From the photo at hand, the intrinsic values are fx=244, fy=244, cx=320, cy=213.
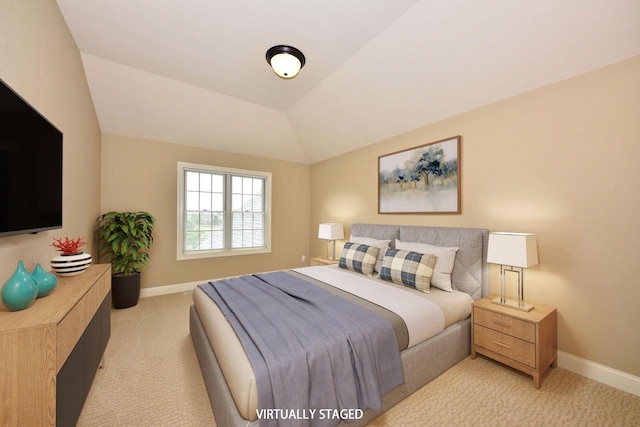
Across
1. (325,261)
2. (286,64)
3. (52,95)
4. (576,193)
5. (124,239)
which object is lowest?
(325,261)

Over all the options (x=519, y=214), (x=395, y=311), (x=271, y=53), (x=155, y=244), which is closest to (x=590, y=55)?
(x=519, y=214)

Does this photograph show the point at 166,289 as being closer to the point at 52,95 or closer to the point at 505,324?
the point at 52,95

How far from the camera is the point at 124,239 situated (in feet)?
11.3

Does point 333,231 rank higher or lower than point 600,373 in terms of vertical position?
higher

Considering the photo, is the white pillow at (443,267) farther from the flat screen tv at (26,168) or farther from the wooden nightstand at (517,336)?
the flat screen tv at (26,168)

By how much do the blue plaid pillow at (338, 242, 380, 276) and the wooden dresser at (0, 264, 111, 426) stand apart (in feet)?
8.37

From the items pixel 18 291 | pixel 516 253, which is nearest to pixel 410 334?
pixel 516 253

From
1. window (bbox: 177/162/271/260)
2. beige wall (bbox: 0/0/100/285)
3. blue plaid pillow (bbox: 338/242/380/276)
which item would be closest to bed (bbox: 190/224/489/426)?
blue plaid pillow (bbox: 338/242/380/276)

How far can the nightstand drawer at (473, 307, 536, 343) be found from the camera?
75.8 inches

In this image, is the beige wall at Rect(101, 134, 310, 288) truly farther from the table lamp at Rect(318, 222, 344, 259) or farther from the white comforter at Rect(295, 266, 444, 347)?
the white comforter at Rect(295, 266, 444, 347)

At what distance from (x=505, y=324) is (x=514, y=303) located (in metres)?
0.29

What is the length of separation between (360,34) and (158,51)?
226 centimetres

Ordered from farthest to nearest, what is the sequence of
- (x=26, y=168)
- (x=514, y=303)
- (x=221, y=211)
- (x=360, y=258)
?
(x=221, y=211) → (x=360, y=258) → (x=514, y=303) → (x=26, y=168)

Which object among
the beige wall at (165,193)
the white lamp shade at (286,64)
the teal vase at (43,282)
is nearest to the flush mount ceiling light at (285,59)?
the white lamp shade at (286,64)
